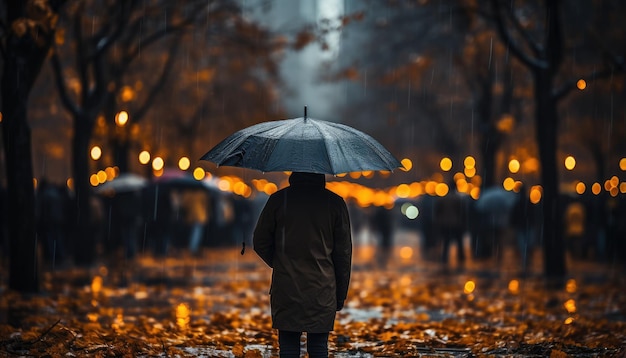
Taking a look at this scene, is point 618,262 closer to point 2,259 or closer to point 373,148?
point 2,259

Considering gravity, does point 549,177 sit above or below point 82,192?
above

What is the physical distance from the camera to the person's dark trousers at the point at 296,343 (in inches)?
281

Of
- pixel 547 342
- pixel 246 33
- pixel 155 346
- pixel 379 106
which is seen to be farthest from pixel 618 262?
pixel 379 106

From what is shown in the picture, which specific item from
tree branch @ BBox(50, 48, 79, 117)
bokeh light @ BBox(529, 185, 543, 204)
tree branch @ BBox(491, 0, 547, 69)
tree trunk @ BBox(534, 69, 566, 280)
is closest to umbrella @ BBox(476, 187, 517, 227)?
tree trunk @ BBox(534, 69, 566, 280)

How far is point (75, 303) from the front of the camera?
44.2 ft

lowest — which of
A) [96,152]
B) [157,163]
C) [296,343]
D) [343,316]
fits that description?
[343,316]

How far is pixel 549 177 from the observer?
19172 millimetres

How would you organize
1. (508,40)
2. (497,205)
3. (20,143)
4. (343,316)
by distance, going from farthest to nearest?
(497,205), (508,40), (20,143), (343,316)

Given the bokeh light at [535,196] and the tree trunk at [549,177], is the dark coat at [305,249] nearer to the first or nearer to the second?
the tree trunk at [549,177]

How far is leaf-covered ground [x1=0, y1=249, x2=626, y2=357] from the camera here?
30.6 feet

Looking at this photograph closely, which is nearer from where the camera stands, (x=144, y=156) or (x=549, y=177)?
(x=549, y=177)

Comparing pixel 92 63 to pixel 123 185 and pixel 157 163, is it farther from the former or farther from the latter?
pixel 157 163

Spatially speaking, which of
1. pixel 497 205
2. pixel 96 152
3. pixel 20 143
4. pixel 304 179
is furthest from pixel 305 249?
pixel 96 152

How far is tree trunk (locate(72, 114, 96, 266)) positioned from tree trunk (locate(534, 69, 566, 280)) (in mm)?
8523
